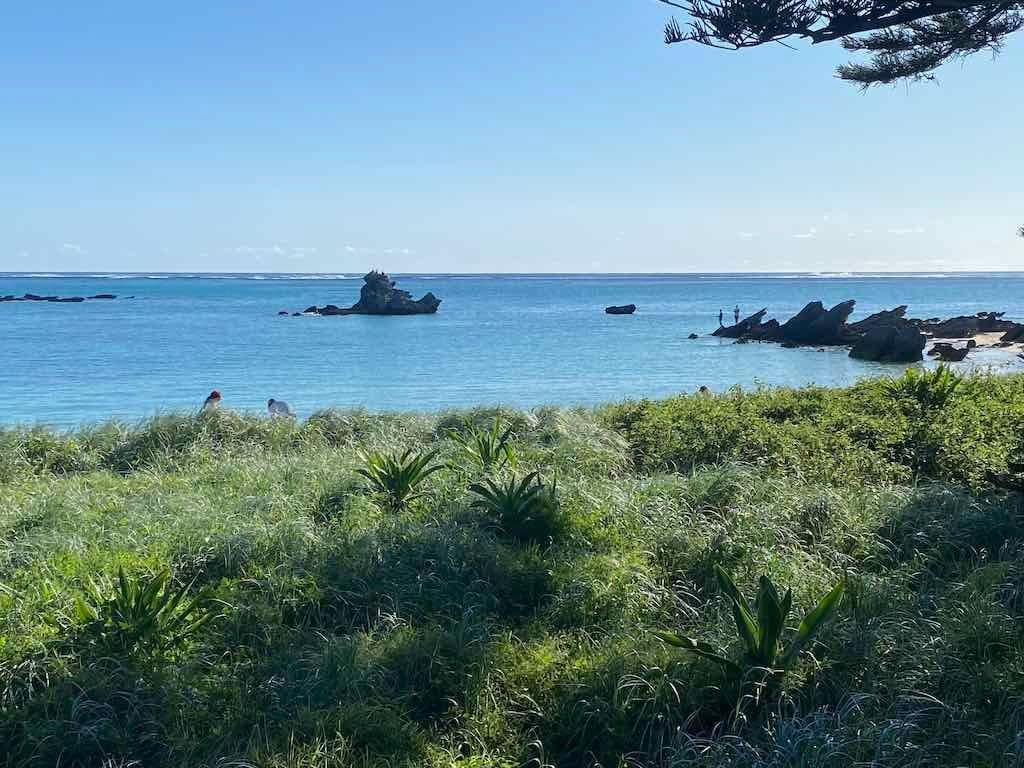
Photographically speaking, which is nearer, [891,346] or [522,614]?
[522,614]

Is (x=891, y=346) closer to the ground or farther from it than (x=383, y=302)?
closer to the ground

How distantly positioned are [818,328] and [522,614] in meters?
36.0

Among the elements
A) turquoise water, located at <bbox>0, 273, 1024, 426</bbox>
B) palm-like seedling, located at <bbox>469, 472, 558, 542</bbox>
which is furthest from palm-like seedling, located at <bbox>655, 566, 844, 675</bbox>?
turquoise water, located at <bbox>0, 273, 1024, 426</bbox>

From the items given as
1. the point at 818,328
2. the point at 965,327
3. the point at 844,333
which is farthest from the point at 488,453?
the point at 965,327

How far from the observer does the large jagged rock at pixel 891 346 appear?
29.7 metres

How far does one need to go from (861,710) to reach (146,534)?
4407 millimetres

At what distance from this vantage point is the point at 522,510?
5930 millimetres

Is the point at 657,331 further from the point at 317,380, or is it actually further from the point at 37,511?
the point at 37,511

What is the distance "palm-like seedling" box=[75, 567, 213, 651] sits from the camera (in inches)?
170

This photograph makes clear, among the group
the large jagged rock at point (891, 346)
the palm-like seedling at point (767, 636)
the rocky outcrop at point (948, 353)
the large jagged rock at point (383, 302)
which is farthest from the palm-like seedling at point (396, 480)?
the large jagged rock at point (383, 302)

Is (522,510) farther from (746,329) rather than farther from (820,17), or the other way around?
(746,329)

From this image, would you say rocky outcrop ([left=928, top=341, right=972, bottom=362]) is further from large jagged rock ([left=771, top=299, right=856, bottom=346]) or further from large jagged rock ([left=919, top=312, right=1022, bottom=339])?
large jagged rock ([left=919, top=312, right=1022, bottom=339])

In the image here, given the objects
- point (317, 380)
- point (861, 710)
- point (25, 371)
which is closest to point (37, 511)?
point (861, 710)

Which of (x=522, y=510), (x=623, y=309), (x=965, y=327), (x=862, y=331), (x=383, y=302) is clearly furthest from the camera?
(x=623, y=309)
